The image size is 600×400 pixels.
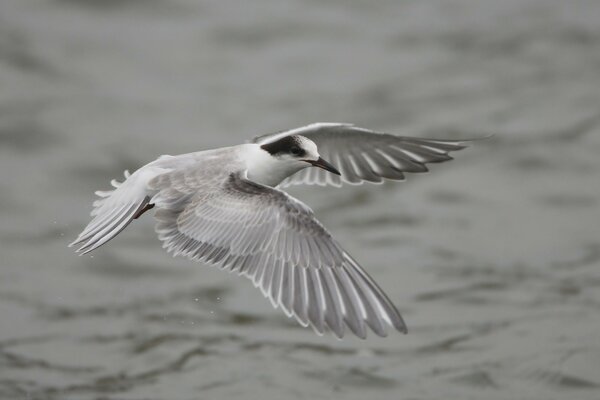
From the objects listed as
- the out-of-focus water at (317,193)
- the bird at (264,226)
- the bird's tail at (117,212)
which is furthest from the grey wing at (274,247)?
the out-of-focus water at (317,193)

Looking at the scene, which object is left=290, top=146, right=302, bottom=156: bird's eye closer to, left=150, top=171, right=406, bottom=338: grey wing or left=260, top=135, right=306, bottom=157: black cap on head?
left=260, top=135, right=306, bottom=157: black cap on head

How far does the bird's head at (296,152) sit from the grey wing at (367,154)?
54cm

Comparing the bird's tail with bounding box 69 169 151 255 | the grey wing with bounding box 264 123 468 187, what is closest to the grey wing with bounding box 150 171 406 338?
the bird's tail with bounding box 69 169 151 255

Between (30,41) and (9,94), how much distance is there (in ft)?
3.52

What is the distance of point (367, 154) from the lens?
8336 millimetres

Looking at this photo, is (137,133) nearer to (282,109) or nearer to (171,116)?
(171,116)

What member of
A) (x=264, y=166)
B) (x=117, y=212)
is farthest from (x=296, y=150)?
(x=117, y=212)

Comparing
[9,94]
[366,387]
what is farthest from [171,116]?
[366,387]

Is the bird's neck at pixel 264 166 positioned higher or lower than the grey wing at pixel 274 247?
higher

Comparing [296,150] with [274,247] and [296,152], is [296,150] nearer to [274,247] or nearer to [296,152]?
[296,152]

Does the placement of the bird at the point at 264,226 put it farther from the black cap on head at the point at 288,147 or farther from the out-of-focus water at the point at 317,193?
the out-of-focus water at the point at 317,193

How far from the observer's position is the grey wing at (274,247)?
261 inches

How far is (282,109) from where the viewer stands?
42.6 ft

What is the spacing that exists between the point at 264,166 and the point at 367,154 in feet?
3.33
